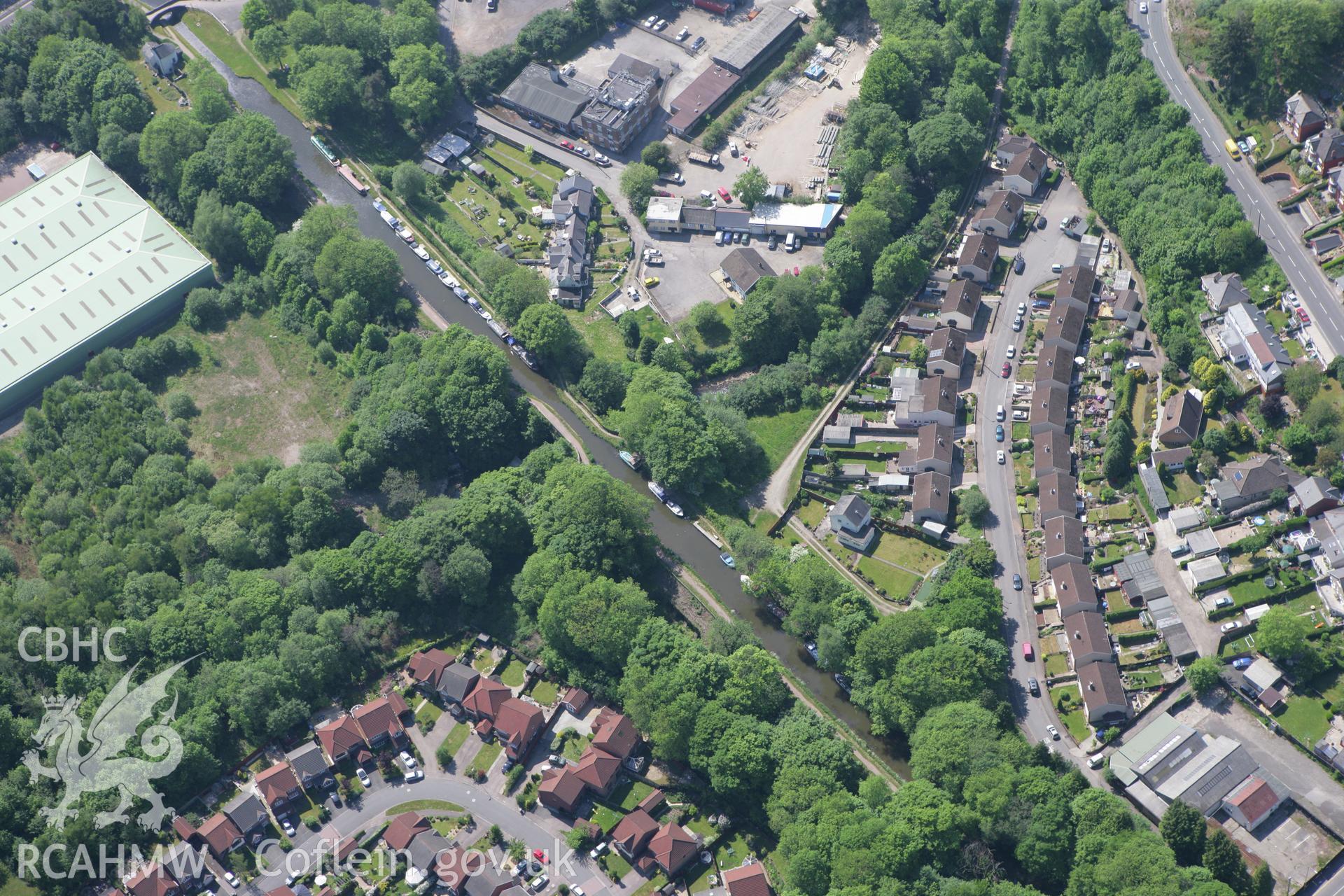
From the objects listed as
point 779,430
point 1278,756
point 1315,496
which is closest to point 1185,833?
point 1278,756

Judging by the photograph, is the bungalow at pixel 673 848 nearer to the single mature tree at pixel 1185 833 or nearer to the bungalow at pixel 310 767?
the bungalow at pixel 310 767

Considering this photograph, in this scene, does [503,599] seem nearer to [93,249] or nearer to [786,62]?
[93,249]

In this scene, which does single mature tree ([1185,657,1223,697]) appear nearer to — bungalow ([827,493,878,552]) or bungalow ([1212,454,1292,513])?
bungalow ([1212,454,1292,513])

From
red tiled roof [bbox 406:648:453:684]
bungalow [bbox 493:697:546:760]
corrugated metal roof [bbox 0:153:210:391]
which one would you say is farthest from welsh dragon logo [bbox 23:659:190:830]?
corrugated metal roof [bbox 0:153:210:391]

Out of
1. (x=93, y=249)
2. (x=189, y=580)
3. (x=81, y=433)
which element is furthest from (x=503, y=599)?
(x=93, y=249)

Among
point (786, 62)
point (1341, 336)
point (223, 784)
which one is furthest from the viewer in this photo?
point (786, 62)

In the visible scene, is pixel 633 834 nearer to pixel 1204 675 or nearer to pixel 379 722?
pixel 379 722

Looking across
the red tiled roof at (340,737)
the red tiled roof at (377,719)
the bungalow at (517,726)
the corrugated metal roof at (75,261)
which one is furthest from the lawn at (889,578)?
the corrugated metal roof at (75,261)
